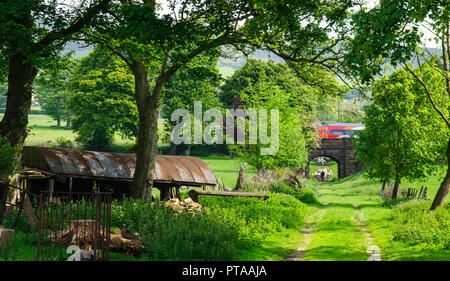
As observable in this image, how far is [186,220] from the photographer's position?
45.5 ft

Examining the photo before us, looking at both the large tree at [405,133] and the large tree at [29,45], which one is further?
the large tree at [405,133]

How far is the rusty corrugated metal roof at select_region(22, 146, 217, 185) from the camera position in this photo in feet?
70.7

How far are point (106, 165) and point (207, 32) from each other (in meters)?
9.59

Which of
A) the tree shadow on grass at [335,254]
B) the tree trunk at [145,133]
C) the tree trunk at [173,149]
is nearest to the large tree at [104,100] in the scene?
the tree trunk at [173,149]

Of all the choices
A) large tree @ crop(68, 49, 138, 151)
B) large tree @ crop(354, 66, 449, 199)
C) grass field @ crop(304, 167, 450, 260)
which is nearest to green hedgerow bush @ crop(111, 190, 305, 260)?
grass field @ crop(304, 167, 450, 260)

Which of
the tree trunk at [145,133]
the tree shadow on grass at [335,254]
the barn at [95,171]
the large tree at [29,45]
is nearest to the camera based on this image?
the tree shadow on grass at [335,254]

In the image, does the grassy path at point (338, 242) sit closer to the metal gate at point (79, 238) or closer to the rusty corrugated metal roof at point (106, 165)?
the metal gate at point (79, 238)

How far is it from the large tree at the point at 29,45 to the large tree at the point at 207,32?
3.47 feet

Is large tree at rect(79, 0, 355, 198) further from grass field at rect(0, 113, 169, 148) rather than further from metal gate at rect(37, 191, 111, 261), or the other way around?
grass field at rect(0, 113, 169, 148)

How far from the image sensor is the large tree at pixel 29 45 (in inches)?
603

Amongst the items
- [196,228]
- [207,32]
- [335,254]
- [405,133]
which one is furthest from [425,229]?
[405,133]

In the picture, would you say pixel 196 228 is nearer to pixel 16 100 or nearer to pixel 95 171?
pixel 16 100

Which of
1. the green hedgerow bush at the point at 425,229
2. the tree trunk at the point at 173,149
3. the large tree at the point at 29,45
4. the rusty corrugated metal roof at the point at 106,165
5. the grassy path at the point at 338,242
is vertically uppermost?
the large tree at the point at 29,45

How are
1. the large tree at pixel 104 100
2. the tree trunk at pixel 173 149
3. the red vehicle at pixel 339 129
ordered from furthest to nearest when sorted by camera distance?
the red vehicle at pixel 339 129
the tree trunk at pixel 173 149
the large tree at pixel 104 100
